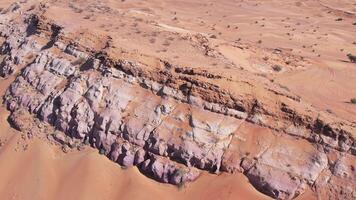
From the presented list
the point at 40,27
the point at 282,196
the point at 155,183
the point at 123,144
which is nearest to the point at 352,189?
the point at 282,196

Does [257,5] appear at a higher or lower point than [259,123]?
lower

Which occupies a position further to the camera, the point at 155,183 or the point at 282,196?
the point at 155,183

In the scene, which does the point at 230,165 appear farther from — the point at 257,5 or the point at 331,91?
the point at 257,5

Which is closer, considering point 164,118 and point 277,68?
point 164,118

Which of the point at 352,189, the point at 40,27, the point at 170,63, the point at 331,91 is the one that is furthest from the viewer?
the point at 40,27

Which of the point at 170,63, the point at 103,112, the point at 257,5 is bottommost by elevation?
the point at 257,5

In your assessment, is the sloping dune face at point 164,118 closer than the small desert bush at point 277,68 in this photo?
Yes

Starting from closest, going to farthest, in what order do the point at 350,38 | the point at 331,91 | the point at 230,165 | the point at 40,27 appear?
the point at 230,165, the point at 331,91, the point at 40,27, the point at 350,38

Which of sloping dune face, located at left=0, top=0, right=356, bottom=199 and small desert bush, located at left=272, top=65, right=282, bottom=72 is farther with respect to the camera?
small desert bush, located at left=272, top=65, right=282, bottom=72
